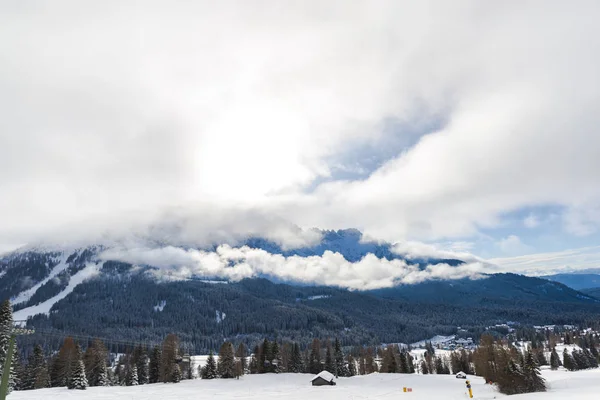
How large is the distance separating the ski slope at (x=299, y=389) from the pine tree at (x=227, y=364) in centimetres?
590

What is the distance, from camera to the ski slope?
Result: 42.5 meters

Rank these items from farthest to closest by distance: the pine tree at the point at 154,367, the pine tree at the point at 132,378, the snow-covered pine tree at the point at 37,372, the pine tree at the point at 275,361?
1. the pine tree at the point at 275,361
2. the pine tree at the point at 154,367
3. the pine tree at the point at 132,378
4. the snow-covered pine tree at the point at 37,372

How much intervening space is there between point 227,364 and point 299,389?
27.2 meters

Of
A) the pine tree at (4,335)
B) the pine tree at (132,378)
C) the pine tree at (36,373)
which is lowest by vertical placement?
the pine tree at (132,378)

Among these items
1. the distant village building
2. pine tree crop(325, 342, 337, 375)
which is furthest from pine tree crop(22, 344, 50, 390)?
pine tree crop(325, 342, 337, 375)

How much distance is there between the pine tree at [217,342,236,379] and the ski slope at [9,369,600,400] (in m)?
5.90

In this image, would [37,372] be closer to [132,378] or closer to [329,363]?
[132,378]

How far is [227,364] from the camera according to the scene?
259 ft

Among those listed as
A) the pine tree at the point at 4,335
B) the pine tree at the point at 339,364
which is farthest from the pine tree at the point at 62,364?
the pine tree at the point at 339,364

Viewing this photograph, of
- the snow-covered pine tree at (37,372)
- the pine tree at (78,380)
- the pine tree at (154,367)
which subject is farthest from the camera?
the pine tree at (154,367)

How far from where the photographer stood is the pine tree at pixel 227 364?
257 feet

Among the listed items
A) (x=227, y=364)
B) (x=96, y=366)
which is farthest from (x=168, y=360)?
(x=96, y=366)

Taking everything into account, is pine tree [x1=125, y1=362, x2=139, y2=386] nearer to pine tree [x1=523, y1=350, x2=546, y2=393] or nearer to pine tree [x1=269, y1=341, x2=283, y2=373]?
pine tree [x1=269, y1=341, x2=283, y2=373]

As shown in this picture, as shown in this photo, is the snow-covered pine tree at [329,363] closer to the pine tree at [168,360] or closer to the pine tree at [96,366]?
the pine tree at [168,360]
